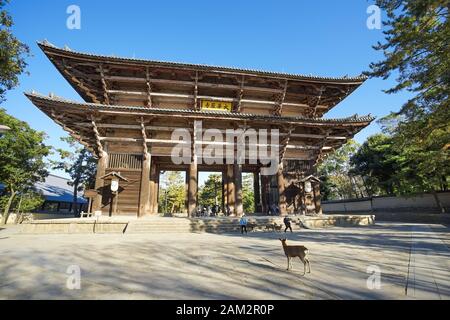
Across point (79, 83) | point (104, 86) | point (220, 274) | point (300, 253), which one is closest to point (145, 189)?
point (104, 86)

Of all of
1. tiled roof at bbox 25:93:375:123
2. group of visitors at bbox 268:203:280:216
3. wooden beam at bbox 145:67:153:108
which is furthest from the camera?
group of visitors at bbox 268:203:280:216

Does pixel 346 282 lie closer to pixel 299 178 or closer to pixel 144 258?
pixel 144 258

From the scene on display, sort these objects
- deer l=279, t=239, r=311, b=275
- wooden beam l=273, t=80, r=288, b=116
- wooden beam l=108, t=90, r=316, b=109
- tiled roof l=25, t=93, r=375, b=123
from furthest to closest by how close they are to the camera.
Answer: wooden beam l=273, t=80, r=288, b=116 → wooden beam l=108, t=90, r=316, b=109 → tiled roof l=25, t=93, r=375, b=123 → deer l=279, t=239, r=311, b=275

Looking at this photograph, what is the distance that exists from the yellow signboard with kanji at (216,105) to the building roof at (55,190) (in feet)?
99.8

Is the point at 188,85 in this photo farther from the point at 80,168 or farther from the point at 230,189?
the point at 80,168

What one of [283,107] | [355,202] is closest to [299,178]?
[283,107]

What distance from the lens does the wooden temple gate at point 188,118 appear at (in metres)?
13.6

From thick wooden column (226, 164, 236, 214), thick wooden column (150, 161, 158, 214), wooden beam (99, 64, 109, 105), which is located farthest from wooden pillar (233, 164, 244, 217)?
wooden beam (99, 64, 109, 105)

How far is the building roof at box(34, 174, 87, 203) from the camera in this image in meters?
35.5

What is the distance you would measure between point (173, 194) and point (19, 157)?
2141 centimetres

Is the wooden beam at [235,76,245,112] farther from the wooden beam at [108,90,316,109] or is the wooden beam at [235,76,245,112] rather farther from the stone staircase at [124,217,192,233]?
the stone staircase at [124,217,192,233]

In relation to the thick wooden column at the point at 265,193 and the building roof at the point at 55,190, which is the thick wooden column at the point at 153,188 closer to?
the thick wooden column at the point at 265,193

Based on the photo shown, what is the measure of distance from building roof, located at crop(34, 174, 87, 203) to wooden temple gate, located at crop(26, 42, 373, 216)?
26.7 meters
